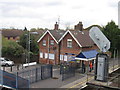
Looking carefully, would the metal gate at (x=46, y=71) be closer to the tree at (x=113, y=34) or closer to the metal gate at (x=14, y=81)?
the metal gate at (x=14, y=81)

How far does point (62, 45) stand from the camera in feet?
92.5

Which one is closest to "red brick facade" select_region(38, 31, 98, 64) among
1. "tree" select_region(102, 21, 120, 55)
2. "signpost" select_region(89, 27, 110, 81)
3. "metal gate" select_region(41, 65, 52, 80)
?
"metal gate" select_region(41, 65, 52, 80)

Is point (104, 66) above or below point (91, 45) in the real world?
below

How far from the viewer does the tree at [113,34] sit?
35956 mm

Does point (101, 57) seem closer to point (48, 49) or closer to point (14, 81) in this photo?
point (14, 81)

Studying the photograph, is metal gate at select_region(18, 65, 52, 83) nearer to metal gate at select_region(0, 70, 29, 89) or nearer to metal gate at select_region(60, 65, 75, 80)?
metal gate at select_region(60, 65, 75, 80)

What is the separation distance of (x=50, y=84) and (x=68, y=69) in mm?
3077

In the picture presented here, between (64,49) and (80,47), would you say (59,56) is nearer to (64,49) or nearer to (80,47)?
(64,49)

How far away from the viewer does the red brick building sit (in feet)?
86.8

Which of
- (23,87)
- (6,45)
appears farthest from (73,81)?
(6,45)

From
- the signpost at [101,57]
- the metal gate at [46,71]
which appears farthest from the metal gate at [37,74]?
the signpost at [101,57]

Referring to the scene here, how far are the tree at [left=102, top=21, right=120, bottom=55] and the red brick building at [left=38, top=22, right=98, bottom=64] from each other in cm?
836

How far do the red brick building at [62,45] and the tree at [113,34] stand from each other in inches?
329

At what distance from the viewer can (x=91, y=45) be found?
91.5 feet
